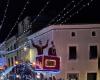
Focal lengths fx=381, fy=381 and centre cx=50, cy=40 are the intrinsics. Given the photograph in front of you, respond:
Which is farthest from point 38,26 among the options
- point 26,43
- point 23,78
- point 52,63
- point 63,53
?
point 23,78

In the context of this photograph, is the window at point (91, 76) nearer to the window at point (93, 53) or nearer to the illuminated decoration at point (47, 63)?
the window at point (93, 53)

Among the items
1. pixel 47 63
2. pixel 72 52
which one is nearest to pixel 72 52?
pixel 72 52

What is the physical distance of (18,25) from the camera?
4431 centimetres

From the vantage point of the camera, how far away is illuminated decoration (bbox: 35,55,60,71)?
824 inches

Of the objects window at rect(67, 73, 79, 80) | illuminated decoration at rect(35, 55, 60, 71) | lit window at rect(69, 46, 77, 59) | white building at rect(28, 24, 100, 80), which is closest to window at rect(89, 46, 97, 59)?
white building at rect(28, 24, 100, 80)

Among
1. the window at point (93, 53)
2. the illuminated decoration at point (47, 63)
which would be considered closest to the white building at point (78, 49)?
the window at point (93, 53)

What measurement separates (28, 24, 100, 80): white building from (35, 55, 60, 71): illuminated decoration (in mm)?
8853

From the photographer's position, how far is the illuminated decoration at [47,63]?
20928mm

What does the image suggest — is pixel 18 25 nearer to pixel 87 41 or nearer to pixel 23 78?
pixel 87 41

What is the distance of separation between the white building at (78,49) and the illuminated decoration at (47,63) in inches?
349

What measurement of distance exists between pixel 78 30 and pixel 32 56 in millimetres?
6074

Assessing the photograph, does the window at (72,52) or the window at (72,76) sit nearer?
the window at (72,76)

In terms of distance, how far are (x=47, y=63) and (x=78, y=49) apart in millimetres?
9854

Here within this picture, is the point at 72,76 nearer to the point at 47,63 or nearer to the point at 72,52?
the point at 72,52
